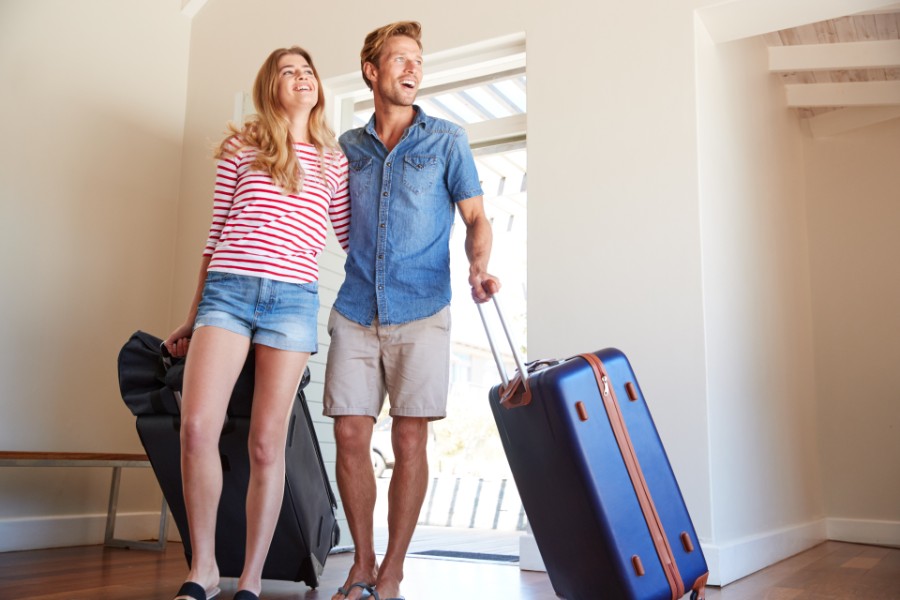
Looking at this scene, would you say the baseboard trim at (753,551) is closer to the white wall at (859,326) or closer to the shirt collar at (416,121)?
the white wall at (859,326)

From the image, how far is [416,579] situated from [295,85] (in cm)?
153

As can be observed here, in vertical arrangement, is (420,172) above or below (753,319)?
above

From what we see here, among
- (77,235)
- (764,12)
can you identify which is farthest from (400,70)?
(77,235)

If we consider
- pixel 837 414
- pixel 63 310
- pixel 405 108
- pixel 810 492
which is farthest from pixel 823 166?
pixel 63 310

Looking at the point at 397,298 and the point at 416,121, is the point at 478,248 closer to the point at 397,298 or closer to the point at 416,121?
the point at 397,298

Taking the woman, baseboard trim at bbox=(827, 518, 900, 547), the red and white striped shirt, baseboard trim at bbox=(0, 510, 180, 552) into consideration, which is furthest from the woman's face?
baseboard trim at bbox=(827, 518, 900, 547)

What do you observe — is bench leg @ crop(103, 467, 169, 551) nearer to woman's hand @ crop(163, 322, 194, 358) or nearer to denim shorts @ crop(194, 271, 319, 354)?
woman's hand @ crop(163, 322, 194, 358)

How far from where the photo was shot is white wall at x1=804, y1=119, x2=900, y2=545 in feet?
14.3

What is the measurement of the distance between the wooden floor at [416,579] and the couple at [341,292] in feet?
1.32

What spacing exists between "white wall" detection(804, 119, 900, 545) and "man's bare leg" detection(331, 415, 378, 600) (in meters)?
3.26

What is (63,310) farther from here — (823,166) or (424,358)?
(823,166)

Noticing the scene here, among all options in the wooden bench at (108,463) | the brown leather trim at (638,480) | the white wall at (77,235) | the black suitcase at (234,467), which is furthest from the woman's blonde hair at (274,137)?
the white wall at (77,235)

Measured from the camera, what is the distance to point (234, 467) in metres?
2.13

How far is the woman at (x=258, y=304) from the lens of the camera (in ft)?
5.95
